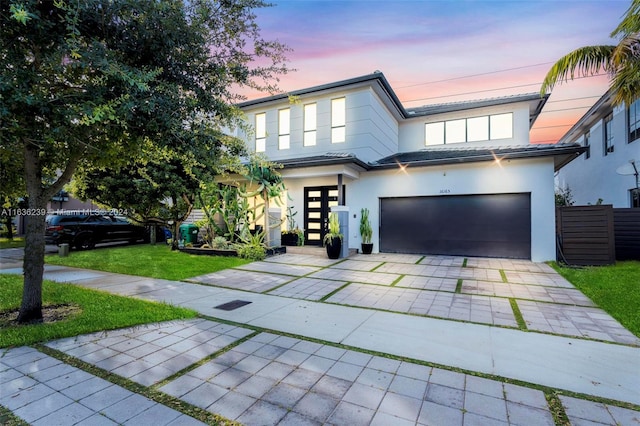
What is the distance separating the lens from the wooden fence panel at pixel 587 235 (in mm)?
8086

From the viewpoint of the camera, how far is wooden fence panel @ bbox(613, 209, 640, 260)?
859 centimetres

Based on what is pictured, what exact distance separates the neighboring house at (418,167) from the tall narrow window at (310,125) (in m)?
0.04

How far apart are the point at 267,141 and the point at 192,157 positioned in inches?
389

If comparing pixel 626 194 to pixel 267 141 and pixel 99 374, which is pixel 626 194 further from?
pixel 99 374

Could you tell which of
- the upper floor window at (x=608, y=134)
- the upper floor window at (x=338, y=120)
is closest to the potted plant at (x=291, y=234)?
the upper floor window at (x=338, y=120)

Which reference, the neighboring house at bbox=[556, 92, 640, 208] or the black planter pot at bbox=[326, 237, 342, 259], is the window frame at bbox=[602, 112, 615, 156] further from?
the black planter pot at bbox=[326, 237, 342, 259]

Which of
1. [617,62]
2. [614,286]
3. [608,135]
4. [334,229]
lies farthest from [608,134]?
[334,229]

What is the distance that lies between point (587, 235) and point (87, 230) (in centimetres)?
1770

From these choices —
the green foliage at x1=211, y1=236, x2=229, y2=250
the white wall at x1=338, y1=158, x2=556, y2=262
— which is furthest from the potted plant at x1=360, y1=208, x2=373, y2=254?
the green foliage at x1=211, y1=236, x2=229, y2=250

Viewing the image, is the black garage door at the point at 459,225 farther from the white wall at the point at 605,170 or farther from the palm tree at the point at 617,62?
the white wall at the point at 605,170

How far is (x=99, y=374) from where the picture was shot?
2.71 m

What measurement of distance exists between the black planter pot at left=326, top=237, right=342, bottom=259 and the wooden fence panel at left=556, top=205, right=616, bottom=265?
6.50 meters

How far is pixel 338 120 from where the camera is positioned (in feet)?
40.1

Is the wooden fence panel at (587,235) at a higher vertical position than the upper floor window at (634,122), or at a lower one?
lower
